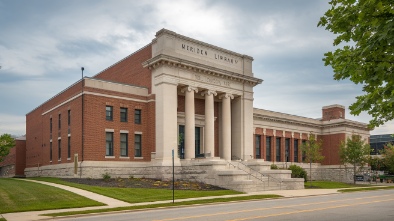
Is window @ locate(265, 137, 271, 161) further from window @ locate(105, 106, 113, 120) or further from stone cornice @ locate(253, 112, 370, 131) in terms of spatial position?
window @ locate(105, 106, 113, 120)

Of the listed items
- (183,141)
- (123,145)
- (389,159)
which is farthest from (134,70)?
(389,159)

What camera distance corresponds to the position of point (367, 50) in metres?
11.1

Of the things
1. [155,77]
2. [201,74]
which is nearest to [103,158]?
[155,77]

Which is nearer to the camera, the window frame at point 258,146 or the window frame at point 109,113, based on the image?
the window frame at point 109,113

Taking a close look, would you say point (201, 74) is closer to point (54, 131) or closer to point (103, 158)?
A: point (103, 158)

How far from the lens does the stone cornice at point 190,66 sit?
132 feet

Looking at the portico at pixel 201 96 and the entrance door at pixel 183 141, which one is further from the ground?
the portico at pixel 201 96

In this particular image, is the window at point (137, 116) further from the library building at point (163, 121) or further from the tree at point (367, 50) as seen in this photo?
the tree at point (367, 50)

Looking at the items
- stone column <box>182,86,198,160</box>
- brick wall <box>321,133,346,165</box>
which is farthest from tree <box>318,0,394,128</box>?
brick wall <box>321,133,346,165</box>

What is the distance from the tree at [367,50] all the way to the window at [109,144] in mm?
29716

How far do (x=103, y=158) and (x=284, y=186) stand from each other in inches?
664

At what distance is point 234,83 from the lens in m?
47.1

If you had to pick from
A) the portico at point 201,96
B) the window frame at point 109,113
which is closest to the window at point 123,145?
the window frame at point 109,113

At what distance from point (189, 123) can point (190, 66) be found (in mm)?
5722
